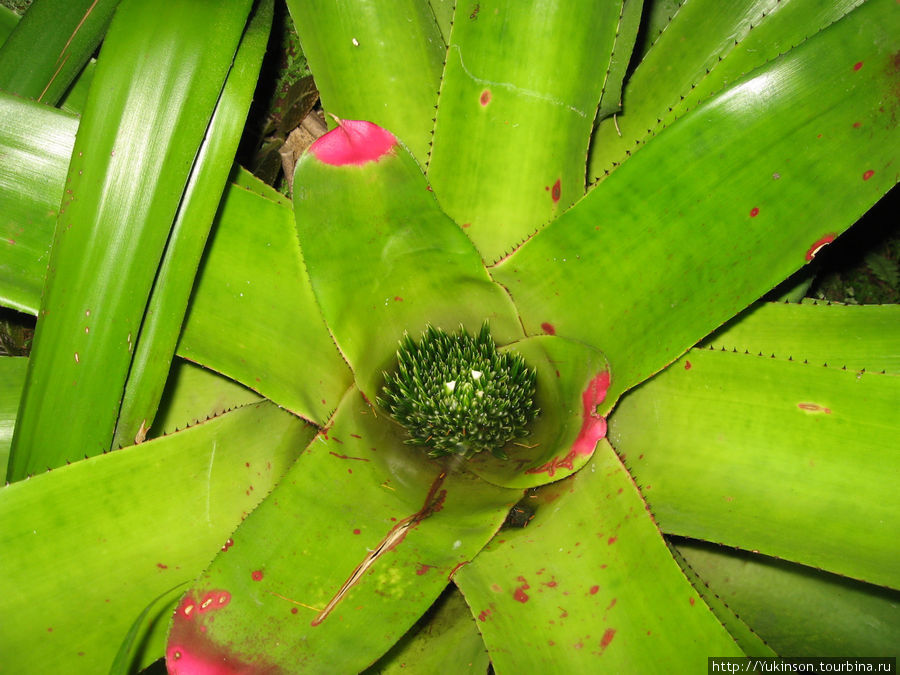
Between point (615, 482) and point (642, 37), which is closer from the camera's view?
point (615, 482)

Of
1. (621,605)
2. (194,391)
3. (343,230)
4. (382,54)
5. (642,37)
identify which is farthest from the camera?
(642,37)

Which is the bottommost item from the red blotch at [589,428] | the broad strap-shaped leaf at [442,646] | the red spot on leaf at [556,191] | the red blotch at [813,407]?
the broad strap-shaped leaf at [442,646]

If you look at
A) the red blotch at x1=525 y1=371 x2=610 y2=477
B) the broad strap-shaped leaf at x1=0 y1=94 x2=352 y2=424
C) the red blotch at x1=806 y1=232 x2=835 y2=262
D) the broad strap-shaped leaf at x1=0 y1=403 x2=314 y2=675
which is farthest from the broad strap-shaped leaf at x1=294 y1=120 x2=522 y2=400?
the red blotch at x1=806 y1=232 x2=835 y2=262

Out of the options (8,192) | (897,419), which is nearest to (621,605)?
(897,419)

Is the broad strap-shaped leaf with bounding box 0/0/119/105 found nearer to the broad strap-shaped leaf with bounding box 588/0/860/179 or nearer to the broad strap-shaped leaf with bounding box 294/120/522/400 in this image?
the broad strap-shaped leaf with bounding box 294/120/522/400

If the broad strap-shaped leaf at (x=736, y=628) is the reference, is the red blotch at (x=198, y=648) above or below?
below

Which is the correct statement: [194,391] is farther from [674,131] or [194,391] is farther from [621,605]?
[674,131]

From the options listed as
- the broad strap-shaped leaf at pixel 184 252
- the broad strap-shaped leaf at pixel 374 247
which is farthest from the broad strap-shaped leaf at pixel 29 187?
the broad strap-shaped leaf at pixel 374 247

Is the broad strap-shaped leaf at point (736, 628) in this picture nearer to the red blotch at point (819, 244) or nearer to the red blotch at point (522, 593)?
the red blotch at point (522, 593)
